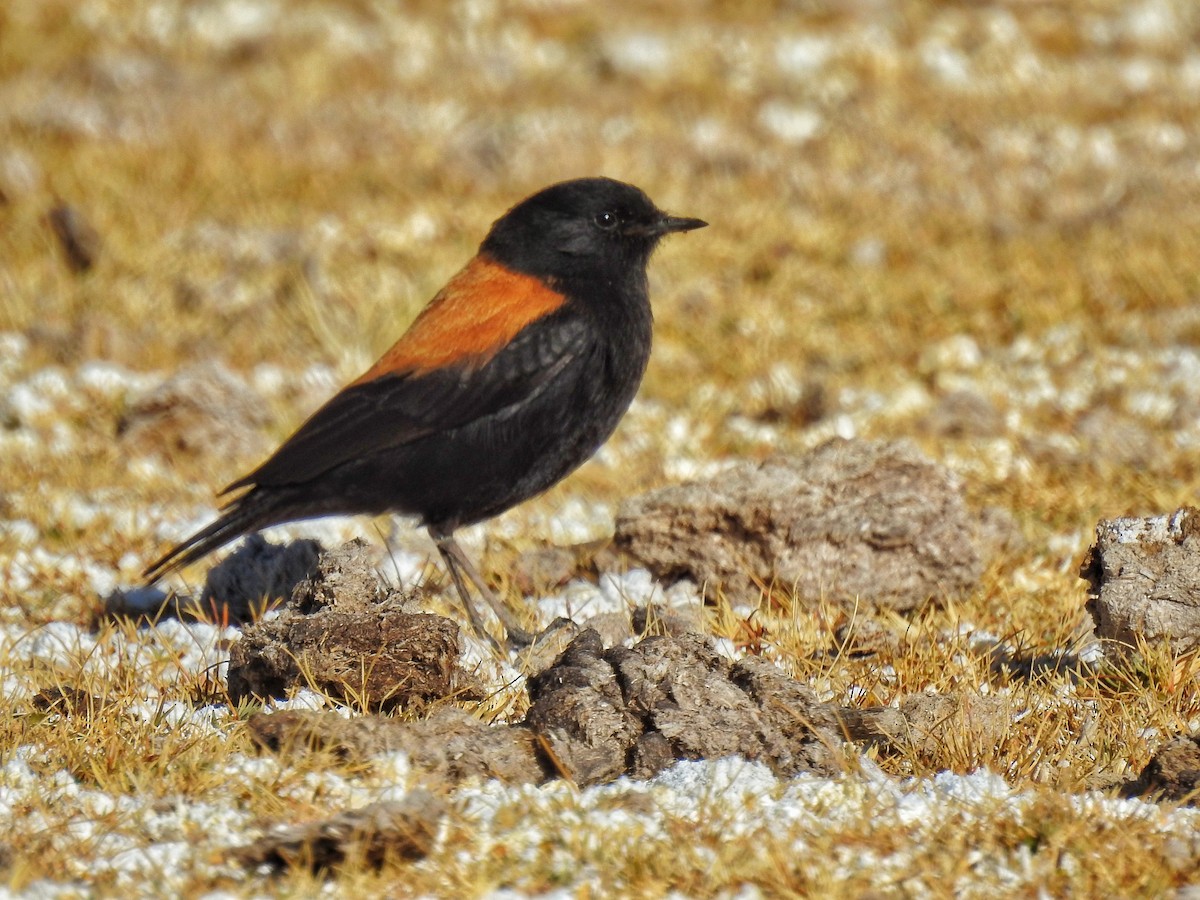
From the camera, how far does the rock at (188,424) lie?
7.38 meters

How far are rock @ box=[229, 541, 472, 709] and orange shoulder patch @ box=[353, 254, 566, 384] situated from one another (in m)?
1.37

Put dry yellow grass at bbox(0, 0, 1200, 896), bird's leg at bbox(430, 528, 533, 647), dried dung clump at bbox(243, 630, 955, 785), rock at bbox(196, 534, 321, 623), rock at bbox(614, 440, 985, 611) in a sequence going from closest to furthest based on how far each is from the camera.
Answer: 1. dry yellow grass at bbox(0, 0, 1200, 896)
2. dried dung clump at bbox(243, 630, 955, 785)
3. bird's leg at bbox(430, 528, 533, 647)
4. rock at bbox(614, 440, 985, 611)
5. rock at bbox(196, 534, 321, 623)

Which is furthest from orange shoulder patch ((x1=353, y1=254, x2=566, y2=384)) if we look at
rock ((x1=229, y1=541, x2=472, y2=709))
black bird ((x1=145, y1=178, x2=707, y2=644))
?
rock ((x1=229, y1=541, x2=472, y2=709))

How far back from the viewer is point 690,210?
10.7 metres

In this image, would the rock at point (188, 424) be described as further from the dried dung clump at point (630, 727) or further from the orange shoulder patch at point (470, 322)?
the dried dung clump at point (630, 727)

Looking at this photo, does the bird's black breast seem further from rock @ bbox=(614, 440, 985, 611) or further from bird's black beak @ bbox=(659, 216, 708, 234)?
bird's black beak @ bbox=(659, 216, 708, 234)

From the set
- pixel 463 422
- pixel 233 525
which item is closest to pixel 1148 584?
pixel 463 422

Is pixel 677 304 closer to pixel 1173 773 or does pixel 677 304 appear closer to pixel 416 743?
pixel 416 743

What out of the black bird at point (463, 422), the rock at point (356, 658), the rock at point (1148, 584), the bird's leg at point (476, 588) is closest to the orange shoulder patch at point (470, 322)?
the black bird at point (463, 422)

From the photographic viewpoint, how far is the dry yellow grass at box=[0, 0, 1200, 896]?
135 inches

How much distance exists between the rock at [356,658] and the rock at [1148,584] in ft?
5.72

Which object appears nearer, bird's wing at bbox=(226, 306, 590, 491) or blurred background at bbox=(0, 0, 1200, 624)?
bird's wing at bbox=(226, 306, 590, 491)

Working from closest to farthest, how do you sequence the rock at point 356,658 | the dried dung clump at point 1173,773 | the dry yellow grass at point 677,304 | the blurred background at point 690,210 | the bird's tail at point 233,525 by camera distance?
the dry yellow grass at point 677,304 < the dried dung clump at point 1173,773 < the rock at point 356,658 < the bird's tail at point 233,525 < the blurred background at point 690,210

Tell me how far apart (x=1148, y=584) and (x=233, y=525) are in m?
2.72
